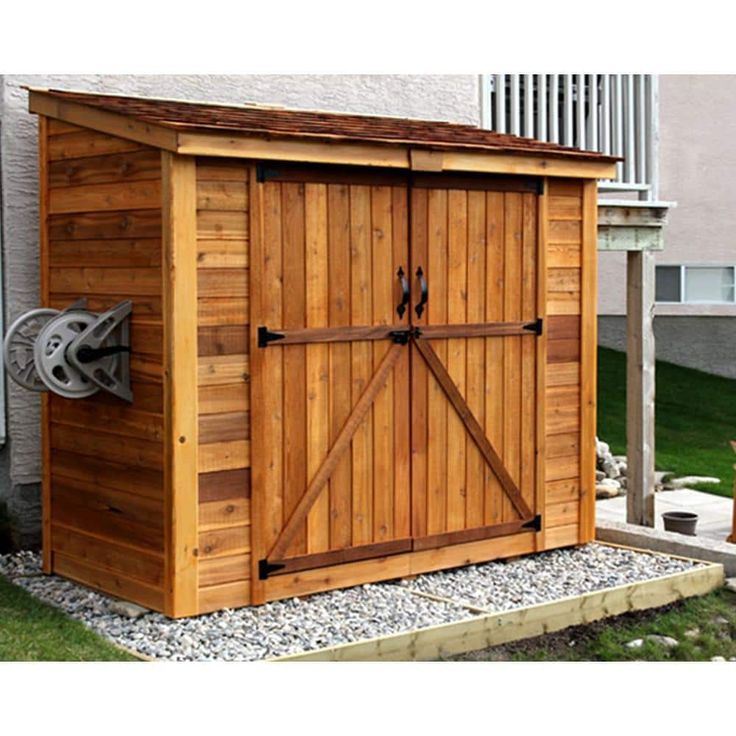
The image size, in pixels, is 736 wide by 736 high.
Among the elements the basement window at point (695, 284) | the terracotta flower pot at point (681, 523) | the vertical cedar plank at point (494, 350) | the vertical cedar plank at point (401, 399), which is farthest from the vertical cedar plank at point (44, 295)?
the basement window at point (695, 284)

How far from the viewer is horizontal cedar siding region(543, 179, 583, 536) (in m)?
7.90

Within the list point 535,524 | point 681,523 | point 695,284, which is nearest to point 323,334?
point 535,524

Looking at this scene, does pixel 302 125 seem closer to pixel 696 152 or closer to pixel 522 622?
pixel 522 622

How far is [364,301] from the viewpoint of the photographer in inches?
277

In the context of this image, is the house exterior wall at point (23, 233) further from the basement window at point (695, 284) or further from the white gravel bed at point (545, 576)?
the basement window at point (695, 284)

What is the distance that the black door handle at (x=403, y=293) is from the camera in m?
7.16

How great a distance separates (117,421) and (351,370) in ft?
3.95

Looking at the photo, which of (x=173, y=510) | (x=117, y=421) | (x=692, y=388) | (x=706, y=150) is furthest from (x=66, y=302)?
(x=706, y=150)

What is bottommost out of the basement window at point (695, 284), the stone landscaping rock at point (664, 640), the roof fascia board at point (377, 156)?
the stone landscaping rock at point (664, 640)

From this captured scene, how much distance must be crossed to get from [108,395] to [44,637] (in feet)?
4.23

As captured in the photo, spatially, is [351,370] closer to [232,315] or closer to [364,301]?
[364,301]

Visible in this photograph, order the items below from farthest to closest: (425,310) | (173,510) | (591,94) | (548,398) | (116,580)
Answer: (591,94), (548,398), (425,310), (116,580), (173,510)

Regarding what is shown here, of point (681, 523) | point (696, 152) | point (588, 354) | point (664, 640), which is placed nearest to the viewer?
point (664, 640)

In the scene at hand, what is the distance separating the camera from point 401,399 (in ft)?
23.7
